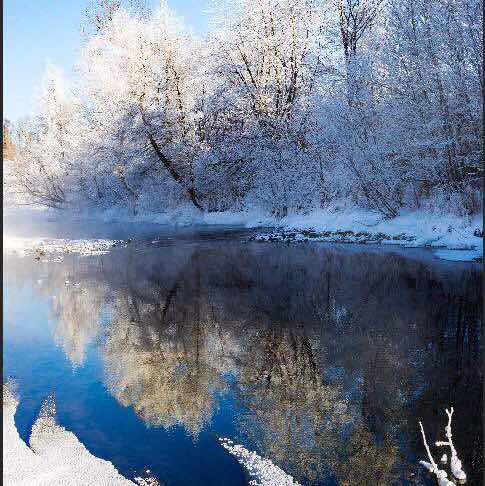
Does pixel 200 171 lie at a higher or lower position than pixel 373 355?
higher

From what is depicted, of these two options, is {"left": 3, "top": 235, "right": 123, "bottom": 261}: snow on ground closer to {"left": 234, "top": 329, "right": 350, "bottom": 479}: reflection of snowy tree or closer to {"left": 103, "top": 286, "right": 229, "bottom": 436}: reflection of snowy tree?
{"left": 103, "top": 286, "right": 229, "bottom": 436}: reflection of snowy tree

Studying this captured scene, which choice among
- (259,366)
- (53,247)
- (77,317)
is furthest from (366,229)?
(259,366)

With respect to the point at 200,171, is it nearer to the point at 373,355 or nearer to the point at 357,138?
the point at 357,138

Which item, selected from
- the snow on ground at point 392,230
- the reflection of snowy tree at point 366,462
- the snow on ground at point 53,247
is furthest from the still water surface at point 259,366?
the snow on ground at point 53,247

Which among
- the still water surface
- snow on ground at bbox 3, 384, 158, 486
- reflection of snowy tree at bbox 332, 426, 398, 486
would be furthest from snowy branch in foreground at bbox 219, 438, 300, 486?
snow on ground at bbox 3, 384, 158, 486

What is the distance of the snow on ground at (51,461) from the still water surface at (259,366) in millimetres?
146

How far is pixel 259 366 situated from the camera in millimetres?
7148

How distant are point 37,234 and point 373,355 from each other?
24066mm

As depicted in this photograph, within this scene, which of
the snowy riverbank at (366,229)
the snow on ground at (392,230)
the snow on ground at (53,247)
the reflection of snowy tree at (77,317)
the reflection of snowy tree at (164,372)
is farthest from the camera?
the snow on ground at (53,247)

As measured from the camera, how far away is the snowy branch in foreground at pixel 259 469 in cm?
440

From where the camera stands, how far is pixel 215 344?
8211 millimetres

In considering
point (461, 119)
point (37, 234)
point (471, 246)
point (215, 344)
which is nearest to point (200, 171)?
point (37, 234)

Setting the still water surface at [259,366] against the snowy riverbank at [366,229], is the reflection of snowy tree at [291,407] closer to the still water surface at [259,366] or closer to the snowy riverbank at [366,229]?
the still water surface at [259,366]

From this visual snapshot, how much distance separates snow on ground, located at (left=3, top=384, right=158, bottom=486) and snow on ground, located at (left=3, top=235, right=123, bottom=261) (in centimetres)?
1359
